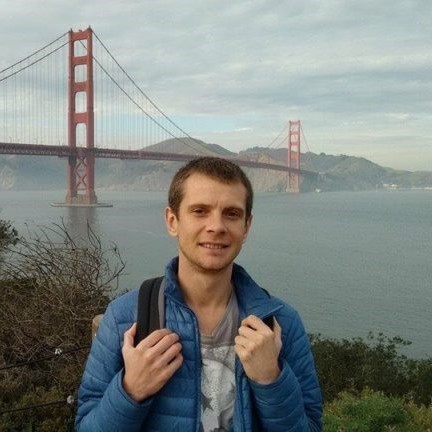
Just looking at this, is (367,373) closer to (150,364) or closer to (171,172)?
(150,364)

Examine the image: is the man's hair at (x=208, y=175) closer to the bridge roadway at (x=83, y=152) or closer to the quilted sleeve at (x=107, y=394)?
the quilted sleeve at (x=107, y=394)

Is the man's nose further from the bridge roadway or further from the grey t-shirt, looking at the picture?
the bridge roadway

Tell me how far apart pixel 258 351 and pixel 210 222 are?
26 cm

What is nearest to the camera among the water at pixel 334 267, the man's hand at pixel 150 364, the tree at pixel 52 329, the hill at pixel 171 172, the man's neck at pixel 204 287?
the man's hand at pixel 150 364

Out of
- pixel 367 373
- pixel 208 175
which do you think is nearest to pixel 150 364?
pixel 208 175

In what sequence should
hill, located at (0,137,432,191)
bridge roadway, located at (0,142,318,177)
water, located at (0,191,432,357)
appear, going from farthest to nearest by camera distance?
hill, located at (0,137,432,191) < bridge roadway, located at (0,142,318,177) < water, located at (0,191,432,357)

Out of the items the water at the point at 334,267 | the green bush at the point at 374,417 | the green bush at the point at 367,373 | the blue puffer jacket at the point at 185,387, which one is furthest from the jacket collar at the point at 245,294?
the water at the point at 334,267

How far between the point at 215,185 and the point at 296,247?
76.8 ft

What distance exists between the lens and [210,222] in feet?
3.95

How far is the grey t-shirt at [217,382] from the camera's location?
47.8 inches

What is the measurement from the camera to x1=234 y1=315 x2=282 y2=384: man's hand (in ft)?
3.71

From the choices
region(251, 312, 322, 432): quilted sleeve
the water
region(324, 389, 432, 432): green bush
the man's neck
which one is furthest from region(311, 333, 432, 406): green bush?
the man's neck

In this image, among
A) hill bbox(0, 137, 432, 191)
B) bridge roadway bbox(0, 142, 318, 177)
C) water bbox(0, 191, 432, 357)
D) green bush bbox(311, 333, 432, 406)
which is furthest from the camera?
hill bbox(0, 137, 432, 191)

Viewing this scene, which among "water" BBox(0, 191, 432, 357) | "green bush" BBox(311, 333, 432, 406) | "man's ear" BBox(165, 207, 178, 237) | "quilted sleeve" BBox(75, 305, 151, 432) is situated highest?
"man's ear" BBox(165, 207, 178, 237)
